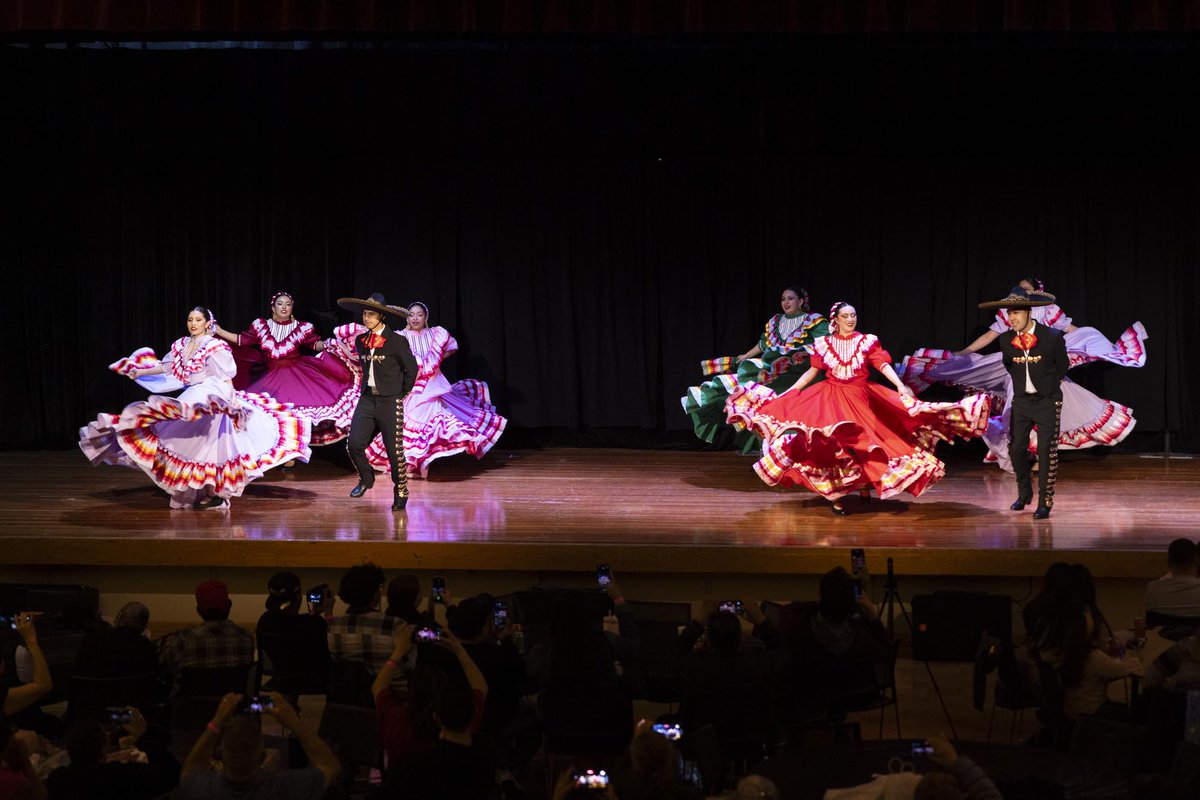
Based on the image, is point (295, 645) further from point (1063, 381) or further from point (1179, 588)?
point (1063, 381)

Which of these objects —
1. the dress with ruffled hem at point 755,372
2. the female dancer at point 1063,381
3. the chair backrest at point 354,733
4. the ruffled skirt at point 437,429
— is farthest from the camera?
the female dancer at point 1063,381

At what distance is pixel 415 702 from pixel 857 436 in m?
4.58

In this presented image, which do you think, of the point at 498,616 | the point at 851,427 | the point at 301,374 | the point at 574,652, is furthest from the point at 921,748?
the point at 301,374

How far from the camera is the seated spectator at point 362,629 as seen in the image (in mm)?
5293

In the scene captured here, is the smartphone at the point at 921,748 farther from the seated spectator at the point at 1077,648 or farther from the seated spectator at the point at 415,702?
the seated spectator at the point at 1077,648

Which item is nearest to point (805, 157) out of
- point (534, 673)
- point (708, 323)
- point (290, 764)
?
point (708, 323)

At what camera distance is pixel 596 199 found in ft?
37.7

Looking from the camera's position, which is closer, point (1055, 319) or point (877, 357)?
point (877, 357)

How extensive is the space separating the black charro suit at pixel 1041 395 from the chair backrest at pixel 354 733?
4988mm

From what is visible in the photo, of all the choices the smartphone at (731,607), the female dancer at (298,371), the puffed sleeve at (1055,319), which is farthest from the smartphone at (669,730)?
the puffed sleeve at (1055,319)

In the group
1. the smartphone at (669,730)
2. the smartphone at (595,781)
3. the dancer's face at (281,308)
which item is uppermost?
the dancer's face at (281,308)

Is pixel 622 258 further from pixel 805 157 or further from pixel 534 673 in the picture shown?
pixel 534 673

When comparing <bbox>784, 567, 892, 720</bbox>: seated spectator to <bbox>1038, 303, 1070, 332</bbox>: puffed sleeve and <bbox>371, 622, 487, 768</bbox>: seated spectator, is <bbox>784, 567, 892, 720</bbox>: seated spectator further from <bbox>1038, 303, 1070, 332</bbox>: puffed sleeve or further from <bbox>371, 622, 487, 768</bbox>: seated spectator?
<bbox>1038, 303, 1070, 332</bbox>: puffed sleeve

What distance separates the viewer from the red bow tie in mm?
8148
